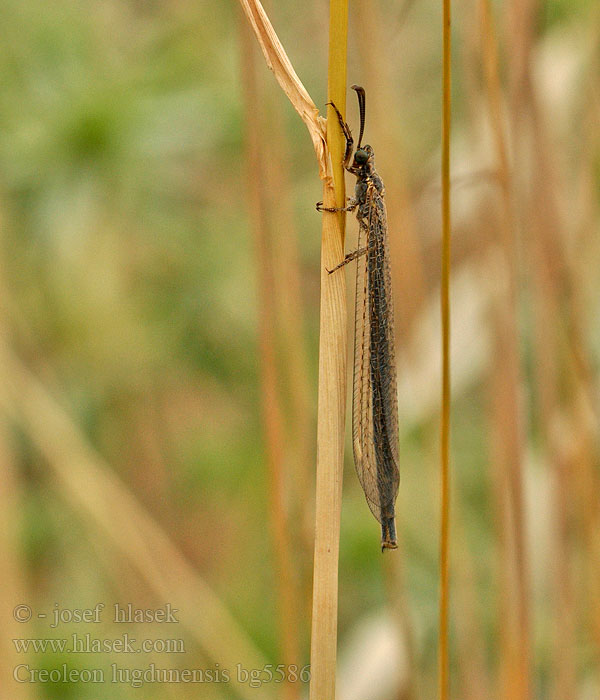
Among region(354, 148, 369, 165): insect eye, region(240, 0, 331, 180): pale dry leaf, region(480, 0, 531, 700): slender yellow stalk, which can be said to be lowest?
region(480, 0, 531, 700): slender yellow stalk

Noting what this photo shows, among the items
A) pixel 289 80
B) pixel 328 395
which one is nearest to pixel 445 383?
pixel 328 395

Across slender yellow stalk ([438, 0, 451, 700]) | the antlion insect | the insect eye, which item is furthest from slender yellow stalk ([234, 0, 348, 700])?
the insect eye

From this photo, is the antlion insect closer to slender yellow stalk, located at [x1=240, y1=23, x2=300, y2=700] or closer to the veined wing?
the veined wing

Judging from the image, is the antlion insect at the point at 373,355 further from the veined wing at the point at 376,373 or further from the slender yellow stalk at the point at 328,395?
the slender yellow stalk at the point at 328,395

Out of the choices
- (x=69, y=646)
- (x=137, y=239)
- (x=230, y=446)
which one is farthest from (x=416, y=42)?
(x=69, y=646)

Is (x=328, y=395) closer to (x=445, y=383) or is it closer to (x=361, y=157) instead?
(x=445, y=383)

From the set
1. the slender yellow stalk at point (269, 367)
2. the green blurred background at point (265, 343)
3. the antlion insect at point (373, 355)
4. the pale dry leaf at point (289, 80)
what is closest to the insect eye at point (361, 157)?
the antlion insect at point (373, 355)
